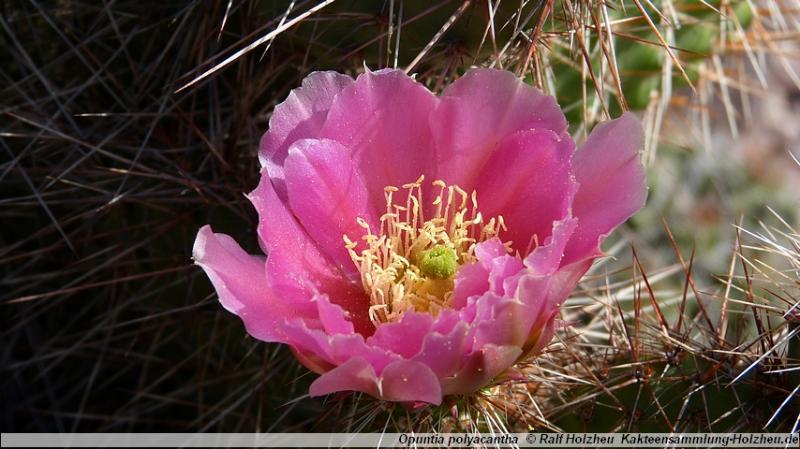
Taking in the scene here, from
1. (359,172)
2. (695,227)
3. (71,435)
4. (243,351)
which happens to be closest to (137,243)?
(243,351)

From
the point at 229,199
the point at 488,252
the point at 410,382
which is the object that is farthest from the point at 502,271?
the point at 229,199

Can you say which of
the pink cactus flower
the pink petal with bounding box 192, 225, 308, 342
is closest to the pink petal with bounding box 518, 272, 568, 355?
the pink cactus flower

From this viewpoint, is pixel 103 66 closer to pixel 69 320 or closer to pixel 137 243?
pixel 137 243

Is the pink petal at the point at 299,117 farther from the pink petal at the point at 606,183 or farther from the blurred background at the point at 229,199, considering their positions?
the pink petal at the point at 606,183

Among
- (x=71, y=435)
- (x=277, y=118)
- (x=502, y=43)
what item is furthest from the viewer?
(x=71, y=435)

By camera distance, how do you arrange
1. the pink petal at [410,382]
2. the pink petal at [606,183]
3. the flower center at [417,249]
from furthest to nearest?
1. the flower center at [417,249]
2. the pink petal at [606,183]
3. the pink petal at [410,382]

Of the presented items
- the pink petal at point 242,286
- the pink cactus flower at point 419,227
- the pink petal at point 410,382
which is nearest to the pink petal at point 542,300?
the pink cactus flower at point 419,227
